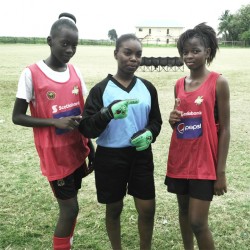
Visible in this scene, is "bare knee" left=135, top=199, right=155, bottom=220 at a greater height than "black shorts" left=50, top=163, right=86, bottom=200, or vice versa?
"black shorts" left=50, top=163, right=86, bottom=200

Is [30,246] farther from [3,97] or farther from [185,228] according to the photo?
[3,97]

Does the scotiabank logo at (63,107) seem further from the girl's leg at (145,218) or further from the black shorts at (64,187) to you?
the girl's leg at (145,218)

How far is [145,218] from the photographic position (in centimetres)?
272

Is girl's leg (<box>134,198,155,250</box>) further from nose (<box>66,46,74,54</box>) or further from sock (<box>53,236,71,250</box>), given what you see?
nose (<box>66,46,74,54</box>)

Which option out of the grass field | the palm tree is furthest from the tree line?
the grass field

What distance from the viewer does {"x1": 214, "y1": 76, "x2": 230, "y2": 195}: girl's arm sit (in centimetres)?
241

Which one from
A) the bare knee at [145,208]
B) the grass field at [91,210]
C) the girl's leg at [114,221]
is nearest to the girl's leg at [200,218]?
the bare knee at [145,208]

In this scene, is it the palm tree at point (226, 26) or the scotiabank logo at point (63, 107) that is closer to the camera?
the scotiabank logo at point (63, 107)

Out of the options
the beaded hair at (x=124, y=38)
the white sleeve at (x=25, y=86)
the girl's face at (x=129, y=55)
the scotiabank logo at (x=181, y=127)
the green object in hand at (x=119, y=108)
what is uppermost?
the beaded hair at (x=124, y=38)

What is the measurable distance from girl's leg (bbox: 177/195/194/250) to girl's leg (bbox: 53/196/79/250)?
2.54 ft

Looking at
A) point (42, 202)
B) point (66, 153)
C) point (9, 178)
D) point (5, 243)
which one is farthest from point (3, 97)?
point (66, 153)

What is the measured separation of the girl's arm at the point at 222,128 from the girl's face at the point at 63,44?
104 cm

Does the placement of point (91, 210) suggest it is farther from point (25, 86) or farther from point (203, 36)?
point (203, 36)

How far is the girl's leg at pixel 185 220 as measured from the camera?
2.72m
